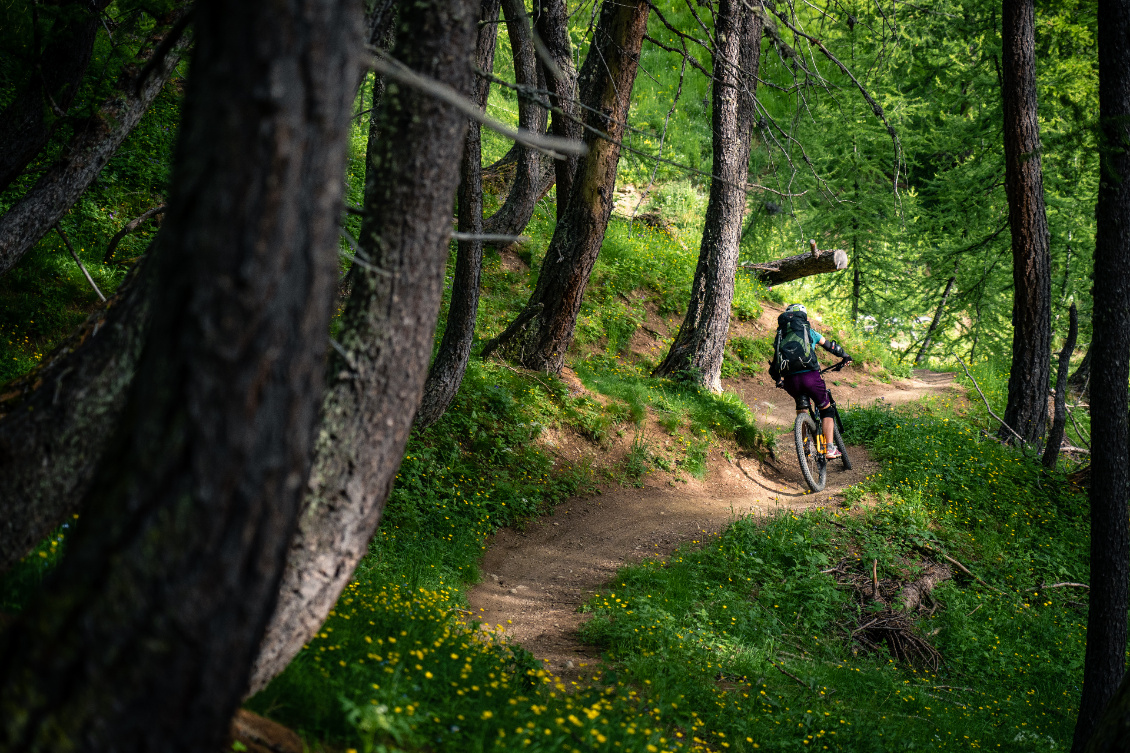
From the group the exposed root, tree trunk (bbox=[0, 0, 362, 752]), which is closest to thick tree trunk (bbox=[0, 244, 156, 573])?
tree trunk (bbox=[0, 0, 362, 752])

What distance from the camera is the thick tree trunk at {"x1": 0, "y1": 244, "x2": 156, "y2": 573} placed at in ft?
8.79

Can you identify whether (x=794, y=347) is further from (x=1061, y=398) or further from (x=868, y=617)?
(x=868, y=617)

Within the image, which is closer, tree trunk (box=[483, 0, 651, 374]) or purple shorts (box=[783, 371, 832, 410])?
tree trunk (box=[483, 0, 651, 374])

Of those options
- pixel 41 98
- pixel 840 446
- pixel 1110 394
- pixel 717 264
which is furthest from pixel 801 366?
pixel 41 98

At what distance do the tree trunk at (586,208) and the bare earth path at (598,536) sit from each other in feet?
7.31

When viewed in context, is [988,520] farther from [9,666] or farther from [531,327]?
[9,666]

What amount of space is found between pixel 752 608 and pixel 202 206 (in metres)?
5.95

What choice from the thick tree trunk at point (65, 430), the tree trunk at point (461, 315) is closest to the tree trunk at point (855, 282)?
the tree trunk at point (461, 315)

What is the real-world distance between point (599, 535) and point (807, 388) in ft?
12.5

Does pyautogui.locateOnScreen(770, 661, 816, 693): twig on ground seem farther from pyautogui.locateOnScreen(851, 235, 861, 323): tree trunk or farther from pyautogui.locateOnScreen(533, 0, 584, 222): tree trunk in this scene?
pyautogui.locateOnScreen(851, 235, 861, 323): tree trunk

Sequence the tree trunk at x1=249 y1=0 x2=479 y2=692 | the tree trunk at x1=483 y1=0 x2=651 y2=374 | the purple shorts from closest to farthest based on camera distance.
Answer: the tree trunk at x1=249 y1=0 x2=479 y2=692 < the tree trunk at x1=483 y1=0 x2=651 y2=374 < the purple shorts

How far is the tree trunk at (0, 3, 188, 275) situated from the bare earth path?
4569 mm

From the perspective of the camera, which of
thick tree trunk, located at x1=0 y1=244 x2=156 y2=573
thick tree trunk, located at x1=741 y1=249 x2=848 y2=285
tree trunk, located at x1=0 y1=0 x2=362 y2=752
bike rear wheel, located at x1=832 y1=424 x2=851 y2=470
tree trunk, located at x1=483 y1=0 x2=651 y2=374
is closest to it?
tree trunk, located at x1=0 y1=0 x2=362 y2=752

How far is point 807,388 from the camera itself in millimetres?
9727
